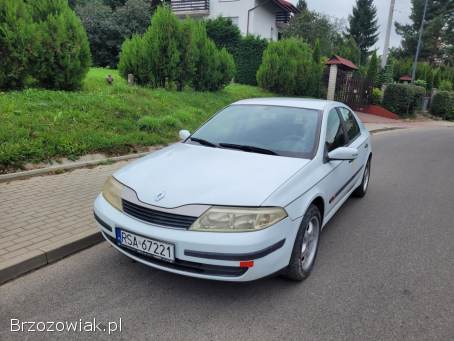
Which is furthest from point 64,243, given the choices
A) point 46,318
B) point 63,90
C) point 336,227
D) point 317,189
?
point 63,90

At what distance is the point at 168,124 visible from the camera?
28.2ft

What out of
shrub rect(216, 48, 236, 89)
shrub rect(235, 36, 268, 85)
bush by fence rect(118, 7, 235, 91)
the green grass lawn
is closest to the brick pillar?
shrub rect(235, 36, 268, 85)

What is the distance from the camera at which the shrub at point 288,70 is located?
16406 millimetres

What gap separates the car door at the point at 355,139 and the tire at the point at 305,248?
1412 mm

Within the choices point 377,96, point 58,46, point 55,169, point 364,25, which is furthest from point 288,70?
point 364,25

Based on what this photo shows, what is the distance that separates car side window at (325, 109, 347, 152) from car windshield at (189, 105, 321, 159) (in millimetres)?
168

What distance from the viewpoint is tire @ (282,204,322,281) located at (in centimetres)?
285

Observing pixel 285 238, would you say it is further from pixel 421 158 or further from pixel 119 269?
pixel 421 158

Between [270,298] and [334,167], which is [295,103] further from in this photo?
[270,298]

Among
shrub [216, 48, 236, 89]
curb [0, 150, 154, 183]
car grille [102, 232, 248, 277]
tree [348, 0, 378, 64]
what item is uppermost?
tree [348, 0, 378, 64]

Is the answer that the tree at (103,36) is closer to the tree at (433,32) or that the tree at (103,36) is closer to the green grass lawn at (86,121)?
the green grass lawn at (86,121)

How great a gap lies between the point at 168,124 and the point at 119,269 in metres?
5.74

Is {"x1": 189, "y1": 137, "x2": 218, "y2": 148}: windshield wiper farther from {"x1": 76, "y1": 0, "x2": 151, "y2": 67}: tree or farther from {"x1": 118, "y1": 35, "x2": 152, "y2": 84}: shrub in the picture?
{"x1": 76, "y1": 0, "x2": 151, "y2": 67}: tree

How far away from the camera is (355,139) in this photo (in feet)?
15.6
